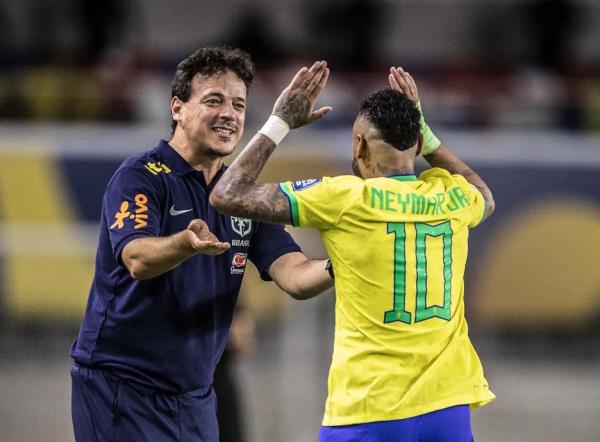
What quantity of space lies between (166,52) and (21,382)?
5.64 metres

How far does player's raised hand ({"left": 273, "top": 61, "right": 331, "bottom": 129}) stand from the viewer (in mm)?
4355

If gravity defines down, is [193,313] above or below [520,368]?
above

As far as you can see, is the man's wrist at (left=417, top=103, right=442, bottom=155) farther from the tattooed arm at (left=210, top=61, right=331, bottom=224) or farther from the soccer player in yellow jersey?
the tattooed arm at (left=210, top=61, right=331, bottom=224)

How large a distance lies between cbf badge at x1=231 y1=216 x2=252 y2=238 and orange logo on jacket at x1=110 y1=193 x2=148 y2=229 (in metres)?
0.48

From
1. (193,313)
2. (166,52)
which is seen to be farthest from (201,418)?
(166,52)

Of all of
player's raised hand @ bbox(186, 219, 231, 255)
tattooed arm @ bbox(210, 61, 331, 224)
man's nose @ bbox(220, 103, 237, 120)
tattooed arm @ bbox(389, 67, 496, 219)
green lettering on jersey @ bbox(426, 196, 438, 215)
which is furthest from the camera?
tattooed arm @ bbox(389, 67, 496, 219)

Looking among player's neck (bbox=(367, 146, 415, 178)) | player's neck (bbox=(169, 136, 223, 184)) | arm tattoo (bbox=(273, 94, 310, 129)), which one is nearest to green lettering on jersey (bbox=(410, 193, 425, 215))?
player's neck (bbox=(367, 146, 415, 178))

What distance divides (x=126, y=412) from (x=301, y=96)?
1.41 m

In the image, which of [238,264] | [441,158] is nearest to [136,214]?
[238,264]

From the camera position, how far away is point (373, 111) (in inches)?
171

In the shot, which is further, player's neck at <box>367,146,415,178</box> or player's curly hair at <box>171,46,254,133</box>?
player's curly hair at <box>171,46,254,133</box>

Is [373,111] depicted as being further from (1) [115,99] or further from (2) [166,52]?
(2) [166,52]

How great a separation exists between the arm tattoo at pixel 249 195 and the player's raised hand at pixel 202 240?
19 cm

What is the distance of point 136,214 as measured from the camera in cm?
430
